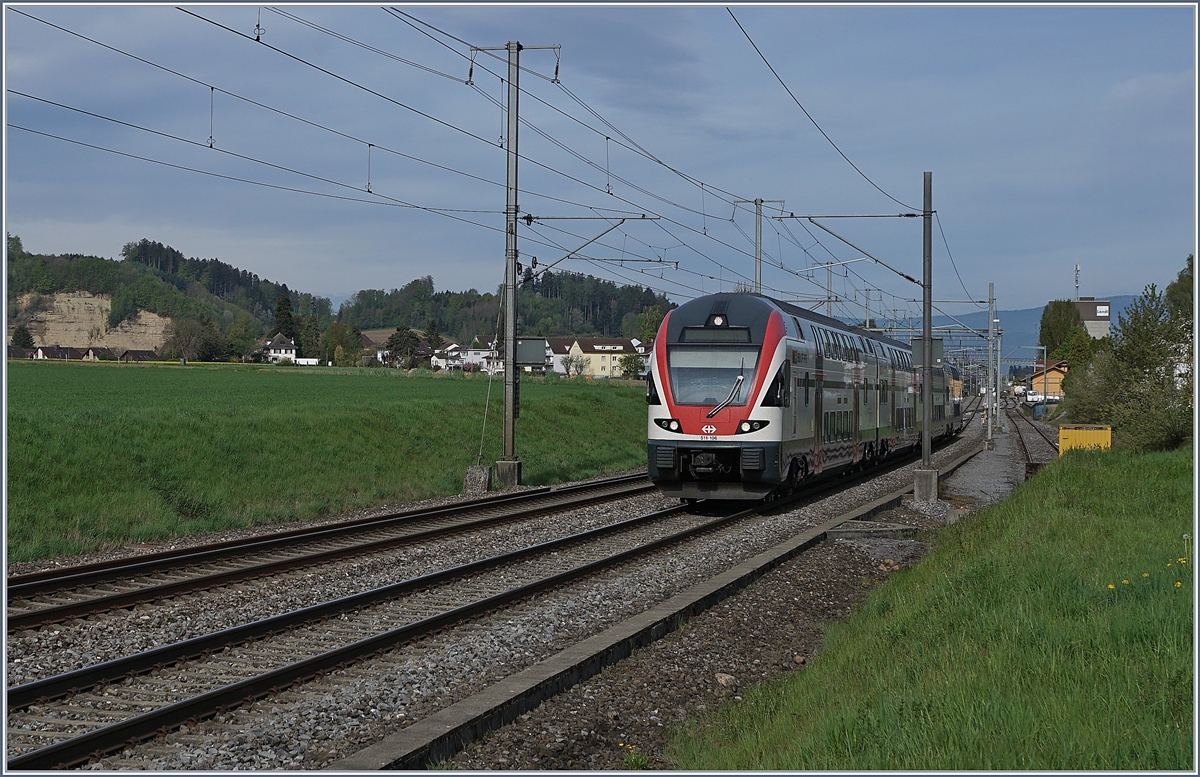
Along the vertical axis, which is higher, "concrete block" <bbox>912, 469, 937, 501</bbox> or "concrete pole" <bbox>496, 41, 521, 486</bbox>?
"concrete pole" <bbox>496, 41, 521, 486</bbox>

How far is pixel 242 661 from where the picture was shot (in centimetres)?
893

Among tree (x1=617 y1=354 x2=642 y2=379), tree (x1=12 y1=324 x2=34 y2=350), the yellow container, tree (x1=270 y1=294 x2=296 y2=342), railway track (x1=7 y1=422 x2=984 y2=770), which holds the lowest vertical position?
railway track (x1=7 y1=422 x2=984 y2=770)

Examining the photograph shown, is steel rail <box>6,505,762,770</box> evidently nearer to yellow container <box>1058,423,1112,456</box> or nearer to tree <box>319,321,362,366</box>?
yellow container <box>1058,423,1112,456</box>

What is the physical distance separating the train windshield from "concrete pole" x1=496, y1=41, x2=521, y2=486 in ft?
20.3

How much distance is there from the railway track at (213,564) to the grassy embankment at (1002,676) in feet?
21.5

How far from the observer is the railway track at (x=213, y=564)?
1099 cm

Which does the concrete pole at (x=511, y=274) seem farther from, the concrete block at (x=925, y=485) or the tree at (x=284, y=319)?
the tree at (x=284, y=319)

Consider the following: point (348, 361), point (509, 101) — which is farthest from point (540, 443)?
point (348, 361)

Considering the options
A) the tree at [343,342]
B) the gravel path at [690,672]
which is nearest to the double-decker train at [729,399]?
the gravel path at [690,672]

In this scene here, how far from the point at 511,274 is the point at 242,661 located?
55.0 feet

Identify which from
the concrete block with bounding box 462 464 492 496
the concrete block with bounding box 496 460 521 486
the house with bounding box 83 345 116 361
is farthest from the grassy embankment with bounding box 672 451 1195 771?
the house with bounding box 83 345 116 361

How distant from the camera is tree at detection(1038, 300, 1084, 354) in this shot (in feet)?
514

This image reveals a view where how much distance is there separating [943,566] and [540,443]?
927 inches

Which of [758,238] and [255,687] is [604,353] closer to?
[758,238]
